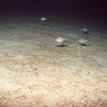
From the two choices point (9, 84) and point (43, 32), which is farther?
point (43, 32)

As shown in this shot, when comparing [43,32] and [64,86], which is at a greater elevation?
[64,86]

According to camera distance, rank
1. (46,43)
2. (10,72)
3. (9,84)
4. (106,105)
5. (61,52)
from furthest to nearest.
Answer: (46,43), (61,52), (10,72), (9,84), (106,105)

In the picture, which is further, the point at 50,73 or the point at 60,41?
the point at 60,41

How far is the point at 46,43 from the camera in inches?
435

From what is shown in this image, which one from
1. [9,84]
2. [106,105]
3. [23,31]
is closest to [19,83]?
[9,84]

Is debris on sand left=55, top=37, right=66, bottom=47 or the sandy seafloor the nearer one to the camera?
the sandy seafloor

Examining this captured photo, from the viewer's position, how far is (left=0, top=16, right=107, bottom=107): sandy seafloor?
5820 mm

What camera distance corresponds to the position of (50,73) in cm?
739

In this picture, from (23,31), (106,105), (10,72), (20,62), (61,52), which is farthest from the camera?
(23,31)

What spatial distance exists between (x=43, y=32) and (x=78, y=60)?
520 cm

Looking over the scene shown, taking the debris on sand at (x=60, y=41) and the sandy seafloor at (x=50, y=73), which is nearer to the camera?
the sandy seafloor at (x=50, y=73)

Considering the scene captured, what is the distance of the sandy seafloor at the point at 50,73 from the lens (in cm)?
582

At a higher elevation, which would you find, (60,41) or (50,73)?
(50,73)

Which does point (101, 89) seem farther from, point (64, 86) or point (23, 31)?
point (23, 31)
